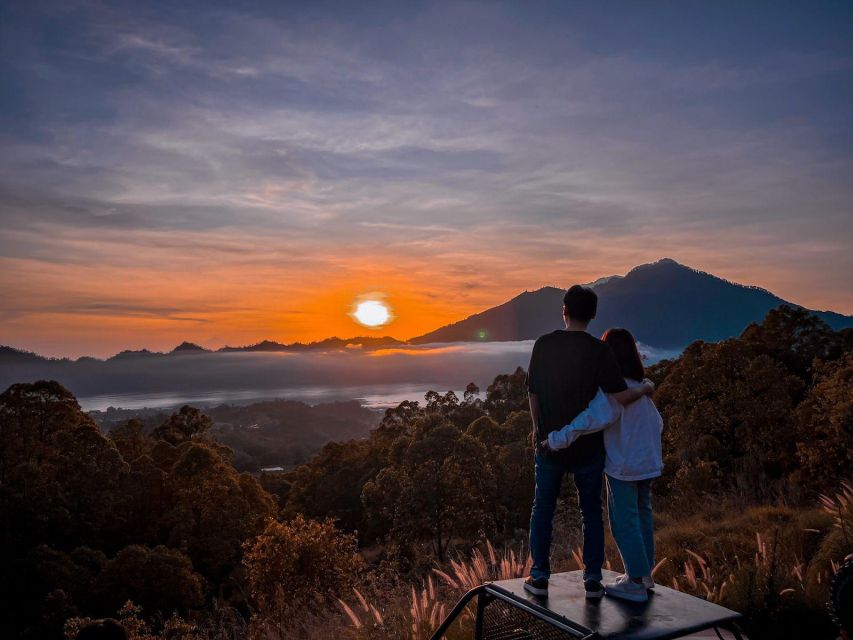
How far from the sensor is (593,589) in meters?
4.14

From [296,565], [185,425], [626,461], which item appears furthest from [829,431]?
[185,425]

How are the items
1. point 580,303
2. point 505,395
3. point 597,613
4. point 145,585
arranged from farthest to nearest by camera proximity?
point 505,395, point 145,585, point 580,303, point 597,613

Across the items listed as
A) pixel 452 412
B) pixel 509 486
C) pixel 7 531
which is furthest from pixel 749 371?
pixel 7 531

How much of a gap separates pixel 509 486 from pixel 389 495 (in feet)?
21.4

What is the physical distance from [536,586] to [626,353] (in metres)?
2.02

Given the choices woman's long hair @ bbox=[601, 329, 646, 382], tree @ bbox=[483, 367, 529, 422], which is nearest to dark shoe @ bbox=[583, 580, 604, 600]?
woman's long hair @ bbox=[601, 329, 646, 382]

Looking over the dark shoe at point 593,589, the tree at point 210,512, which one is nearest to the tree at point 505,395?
the tree at point 210,512

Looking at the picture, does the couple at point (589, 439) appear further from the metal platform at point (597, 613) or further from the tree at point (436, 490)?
the tree at point (436, 490)

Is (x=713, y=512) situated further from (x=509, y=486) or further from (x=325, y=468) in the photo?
(x=325, y=468)

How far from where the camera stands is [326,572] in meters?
22.9

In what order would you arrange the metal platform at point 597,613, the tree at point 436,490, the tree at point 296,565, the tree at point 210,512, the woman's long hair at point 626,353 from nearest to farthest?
the metal platform at point 597,613, the woman's long hair at point 626,353, the tree at point 296,565, the tree at point 436,490, the tree at point 210,512

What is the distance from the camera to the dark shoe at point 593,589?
4.08 meters

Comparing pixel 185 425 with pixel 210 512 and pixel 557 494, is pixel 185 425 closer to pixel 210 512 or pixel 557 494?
pixel 210 512

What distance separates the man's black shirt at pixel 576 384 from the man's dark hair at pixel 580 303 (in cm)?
18
